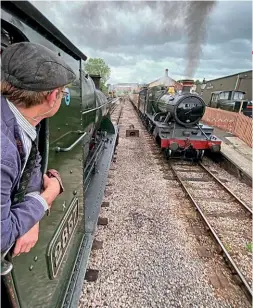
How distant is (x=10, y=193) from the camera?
0.88 m

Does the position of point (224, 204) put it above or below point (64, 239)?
below

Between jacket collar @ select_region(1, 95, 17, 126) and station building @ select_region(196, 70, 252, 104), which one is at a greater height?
station building @ select_region(196, 70, 252, 104)

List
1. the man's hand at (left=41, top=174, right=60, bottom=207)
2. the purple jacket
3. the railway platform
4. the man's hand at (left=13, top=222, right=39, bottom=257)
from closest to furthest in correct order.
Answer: the purple jacket
the man's hand at (left=13, top=222, right=39, bottom=257)
the man's hand at (left=41, top=174, right=60, bottom=207)
the railway platform

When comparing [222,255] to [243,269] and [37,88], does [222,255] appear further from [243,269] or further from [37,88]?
[37,88]

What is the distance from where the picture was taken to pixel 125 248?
3645 millimetres

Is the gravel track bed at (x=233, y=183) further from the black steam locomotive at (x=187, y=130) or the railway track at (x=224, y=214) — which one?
the black steam locomotive at (x=187, y=130)

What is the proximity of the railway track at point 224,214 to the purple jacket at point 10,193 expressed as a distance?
122 inches

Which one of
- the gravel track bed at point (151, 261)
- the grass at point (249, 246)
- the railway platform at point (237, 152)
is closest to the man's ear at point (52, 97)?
the gravel track bed at point (151, 261)

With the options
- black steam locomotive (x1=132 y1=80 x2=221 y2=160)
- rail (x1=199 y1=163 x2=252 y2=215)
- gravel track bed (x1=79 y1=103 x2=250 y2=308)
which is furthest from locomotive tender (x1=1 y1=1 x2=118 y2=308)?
black steam locomotive (x1=132 y1=80 x2=221 y2=160)

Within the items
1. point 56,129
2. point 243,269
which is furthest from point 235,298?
point 56,129

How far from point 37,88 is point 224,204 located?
5.22 meters

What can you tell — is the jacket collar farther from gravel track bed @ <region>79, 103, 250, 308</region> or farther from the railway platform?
the railway platform

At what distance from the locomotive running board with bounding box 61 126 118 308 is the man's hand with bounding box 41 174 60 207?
→ 1.28 metres

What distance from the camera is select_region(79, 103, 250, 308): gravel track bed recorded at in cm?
284
